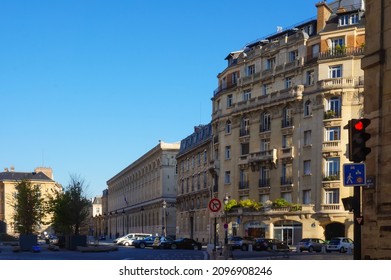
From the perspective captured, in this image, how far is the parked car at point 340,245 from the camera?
7.46 metres

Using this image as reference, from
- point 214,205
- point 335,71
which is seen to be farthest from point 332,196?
point 214,205

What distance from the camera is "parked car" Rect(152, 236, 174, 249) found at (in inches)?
323

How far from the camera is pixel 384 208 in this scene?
795 cm

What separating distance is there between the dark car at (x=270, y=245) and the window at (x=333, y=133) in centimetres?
129

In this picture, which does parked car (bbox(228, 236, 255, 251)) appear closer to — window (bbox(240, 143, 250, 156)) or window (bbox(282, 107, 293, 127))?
window (bbox(240, 143, 250, 156))

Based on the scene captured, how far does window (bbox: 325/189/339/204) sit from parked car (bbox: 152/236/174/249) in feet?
6.42

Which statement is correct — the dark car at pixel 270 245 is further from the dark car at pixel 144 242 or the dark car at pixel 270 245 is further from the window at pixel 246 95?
the window at pixel 246 95

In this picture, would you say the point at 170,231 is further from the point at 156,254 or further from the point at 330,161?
the point at 330,161

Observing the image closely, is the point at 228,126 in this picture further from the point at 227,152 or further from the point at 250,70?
the point at 250,70

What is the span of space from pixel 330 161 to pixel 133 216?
105 inches

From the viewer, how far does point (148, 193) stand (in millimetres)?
8422
